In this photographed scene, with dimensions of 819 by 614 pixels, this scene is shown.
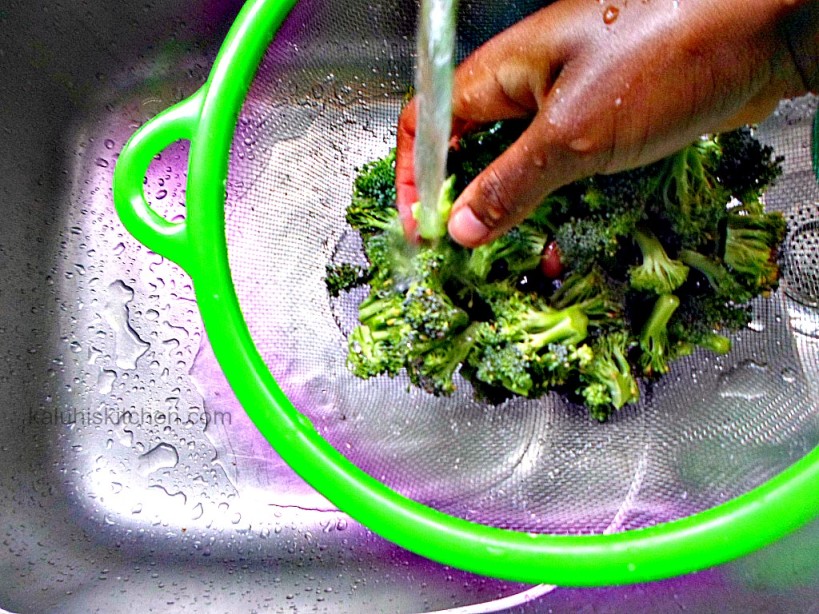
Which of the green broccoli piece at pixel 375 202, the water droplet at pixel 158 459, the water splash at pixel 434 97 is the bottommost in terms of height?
the water droplet at pixel 158 459

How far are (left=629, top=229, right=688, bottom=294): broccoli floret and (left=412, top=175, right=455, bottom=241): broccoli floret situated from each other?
0.28 m

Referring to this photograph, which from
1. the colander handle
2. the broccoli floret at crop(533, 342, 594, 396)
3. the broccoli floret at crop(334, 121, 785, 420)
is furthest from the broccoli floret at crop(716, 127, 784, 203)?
the colander handle

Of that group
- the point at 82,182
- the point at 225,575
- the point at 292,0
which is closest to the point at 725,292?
the point at 292,0

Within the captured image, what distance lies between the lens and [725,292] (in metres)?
0.96

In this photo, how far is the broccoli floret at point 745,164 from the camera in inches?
36.0

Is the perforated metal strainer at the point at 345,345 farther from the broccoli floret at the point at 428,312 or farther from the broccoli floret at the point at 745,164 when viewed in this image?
the broccoli floret at the point at 428,312

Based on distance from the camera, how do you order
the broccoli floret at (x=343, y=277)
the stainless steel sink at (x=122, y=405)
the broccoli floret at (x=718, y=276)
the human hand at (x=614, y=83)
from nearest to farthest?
1. the human hand at (x=614, y=83)
2. the broccoli floret at (x=718, y=276)
3. the broccoli floret at (x=343, y=277)
4. the stainless steel sink at (x=122, y=405)

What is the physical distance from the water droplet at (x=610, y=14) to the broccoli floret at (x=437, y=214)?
0.29 m

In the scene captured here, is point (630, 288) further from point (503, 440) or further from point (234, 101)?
point (234, 101)

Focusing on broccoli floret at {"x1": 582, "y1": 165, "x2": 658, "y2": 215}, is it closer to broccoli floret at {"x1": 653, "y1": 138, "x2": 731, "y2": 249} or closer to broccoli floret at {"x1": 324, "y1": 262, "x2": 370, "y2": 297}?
broccoli floret at {"x1": 653, "y1": 138, "x2": 731, "y2": 249}

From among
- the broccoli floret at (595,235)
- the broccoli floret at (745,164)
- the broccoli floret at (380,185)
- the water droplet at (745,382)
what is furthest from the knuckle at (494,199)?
the water droplet at (745,382)

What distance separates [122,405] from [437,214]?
81cm

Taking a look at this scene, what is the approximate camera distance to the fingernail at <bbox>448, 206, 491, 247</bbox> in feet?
2.88

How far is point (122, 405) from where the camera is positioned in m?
1.31
